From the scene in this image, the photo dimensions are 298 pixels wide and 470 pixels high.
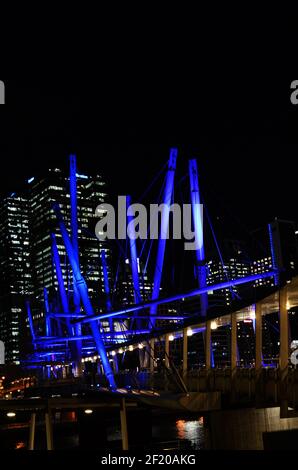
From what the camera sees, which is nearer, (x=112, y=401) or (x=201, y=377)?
(x=112, y=401)

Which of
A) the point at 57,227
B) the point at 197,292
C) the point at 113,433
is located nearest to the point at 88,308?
the point at 113,433

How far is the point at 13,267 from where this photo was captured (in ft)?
580

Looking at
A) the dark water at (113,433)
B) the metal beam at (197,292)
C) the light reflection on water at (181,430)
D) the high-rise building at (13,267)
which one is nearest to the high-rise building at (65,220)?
the high-rise building at (13,267)

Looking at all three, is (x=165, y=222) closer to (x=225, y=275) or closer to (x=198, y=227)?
(x=198, y=227)

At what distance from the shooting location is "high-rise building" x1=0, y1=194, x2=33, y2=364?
17250cm

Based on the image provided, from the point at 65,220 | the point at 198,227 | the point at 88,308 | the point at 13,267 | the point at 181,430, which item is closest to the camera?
the point at 198,227

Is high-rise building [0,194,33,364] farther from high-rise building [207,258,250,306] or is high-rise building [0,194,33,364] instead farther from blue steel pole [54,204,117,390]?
blue steel pole [54,204,117,390]

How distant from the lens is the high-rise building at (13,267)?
17250cm

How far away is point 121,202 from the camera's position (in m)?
64.0

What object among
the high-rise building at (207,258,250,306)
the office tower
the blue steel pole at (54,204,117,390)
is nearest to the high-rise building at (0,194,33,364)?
the office tower

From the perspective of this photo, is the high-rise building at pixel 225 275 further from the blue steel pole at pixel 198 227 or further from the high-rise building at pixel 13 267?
the high-rise building at pixel 13 267
